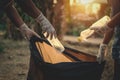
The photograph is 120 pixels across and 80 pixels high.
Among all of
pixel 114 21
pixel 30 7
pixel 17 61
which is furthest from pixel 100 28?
pixel 17 61

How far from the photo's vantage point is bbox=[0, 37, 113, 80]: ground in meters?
6.39

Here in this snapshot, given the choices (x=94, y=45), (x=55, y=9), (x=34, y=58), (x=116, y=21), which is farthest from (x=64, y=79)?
(x=94, y=45)

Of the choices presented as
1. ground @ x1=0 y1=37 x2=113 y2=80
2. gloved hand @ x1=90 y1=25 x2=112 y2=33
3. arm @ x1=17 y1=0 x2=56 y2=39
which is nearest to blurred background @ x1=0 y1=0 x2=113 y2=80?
ground @ x1=0 y1=37 x2=113 y2=80

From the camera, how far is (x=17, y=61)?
8625 millimetres

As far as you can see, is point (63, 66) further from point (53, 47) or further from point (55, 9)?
point (55, 9)

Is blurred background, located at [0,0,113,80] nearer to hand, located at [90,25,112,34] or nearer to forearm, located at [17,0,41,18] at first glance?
hand, located at [90,25,112,34]

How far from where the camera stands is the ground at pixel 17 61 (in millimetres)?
6395

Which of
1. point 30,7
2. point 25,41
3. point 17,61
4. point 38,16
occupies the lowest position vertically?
point 17,61

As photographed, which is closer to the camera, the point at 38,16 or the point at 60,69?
the point at 60,69

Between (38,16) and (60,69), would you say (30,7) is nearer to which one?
(38,16)

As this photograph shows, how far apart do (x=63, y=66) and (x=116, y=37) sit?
3.04 feet

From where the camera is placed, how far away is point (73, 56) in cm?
442

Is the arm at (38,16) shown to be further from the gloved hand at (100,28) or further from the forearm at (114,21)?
the forearm at (114,21)

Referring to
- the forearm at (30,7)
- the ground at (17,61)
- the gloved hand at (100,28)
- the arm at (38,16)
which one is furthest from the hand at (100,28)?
the ground at (17,61)
